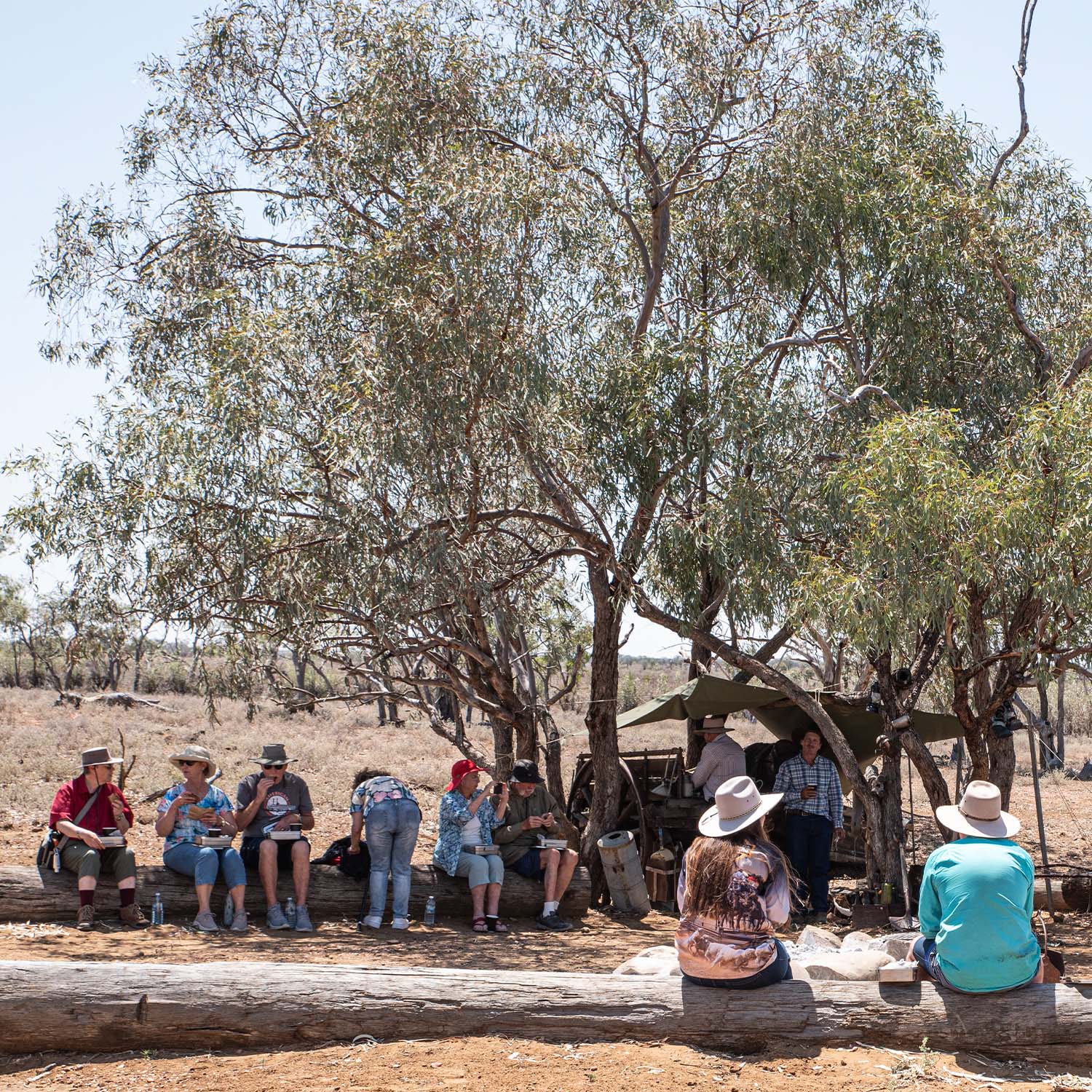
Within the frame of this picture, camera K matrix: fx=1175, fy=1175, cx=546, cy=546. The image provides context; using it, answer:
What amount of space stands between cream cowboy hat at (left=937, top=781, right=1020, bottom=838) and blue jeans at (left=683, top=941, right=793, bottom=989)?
0.97 metres

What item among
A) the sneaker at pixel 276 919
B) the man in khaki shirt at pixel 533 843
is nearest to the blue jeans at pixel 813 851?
the man in khaki shirt at pixel 533 843

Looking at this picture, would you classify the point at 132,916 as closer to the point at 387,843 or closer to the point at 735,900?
the point at 387,843

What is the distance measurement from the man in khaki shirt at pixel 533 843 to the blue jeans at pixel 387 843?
0.89 metres

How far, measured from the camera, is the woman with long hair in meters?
5.00

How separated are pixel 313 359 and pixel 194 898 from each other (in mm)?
4115

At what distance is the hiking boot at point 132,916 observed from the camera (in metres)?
7.40

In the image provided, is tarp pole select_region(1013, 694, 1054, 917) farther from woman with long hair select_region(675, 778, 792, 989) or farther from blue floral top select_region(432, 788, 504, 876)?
blue floral top select_region(432, 788, 504, 876)

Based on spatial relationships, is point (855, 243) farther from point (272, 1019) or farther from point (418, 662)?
point (272, 1019)

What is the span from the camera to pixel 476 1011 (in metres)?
5.12

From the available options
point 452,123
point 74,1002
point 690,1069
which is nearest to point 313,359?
point 452,123

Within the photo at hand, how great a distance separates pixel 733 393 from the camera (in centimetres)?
930

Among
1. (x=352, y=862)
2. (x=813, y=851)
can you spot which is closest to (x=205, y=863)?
(x=352, y=862)

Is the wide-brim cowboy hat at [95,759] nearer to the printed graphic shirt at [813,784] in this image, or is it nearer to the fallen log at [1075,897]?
the printed graphic shirt at [813,784]

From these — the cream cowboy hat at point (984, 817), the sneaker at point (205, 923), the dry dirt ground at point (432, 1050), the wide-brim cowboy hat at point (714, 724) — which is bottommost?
the dry dirt ground at point (432, 1050)
